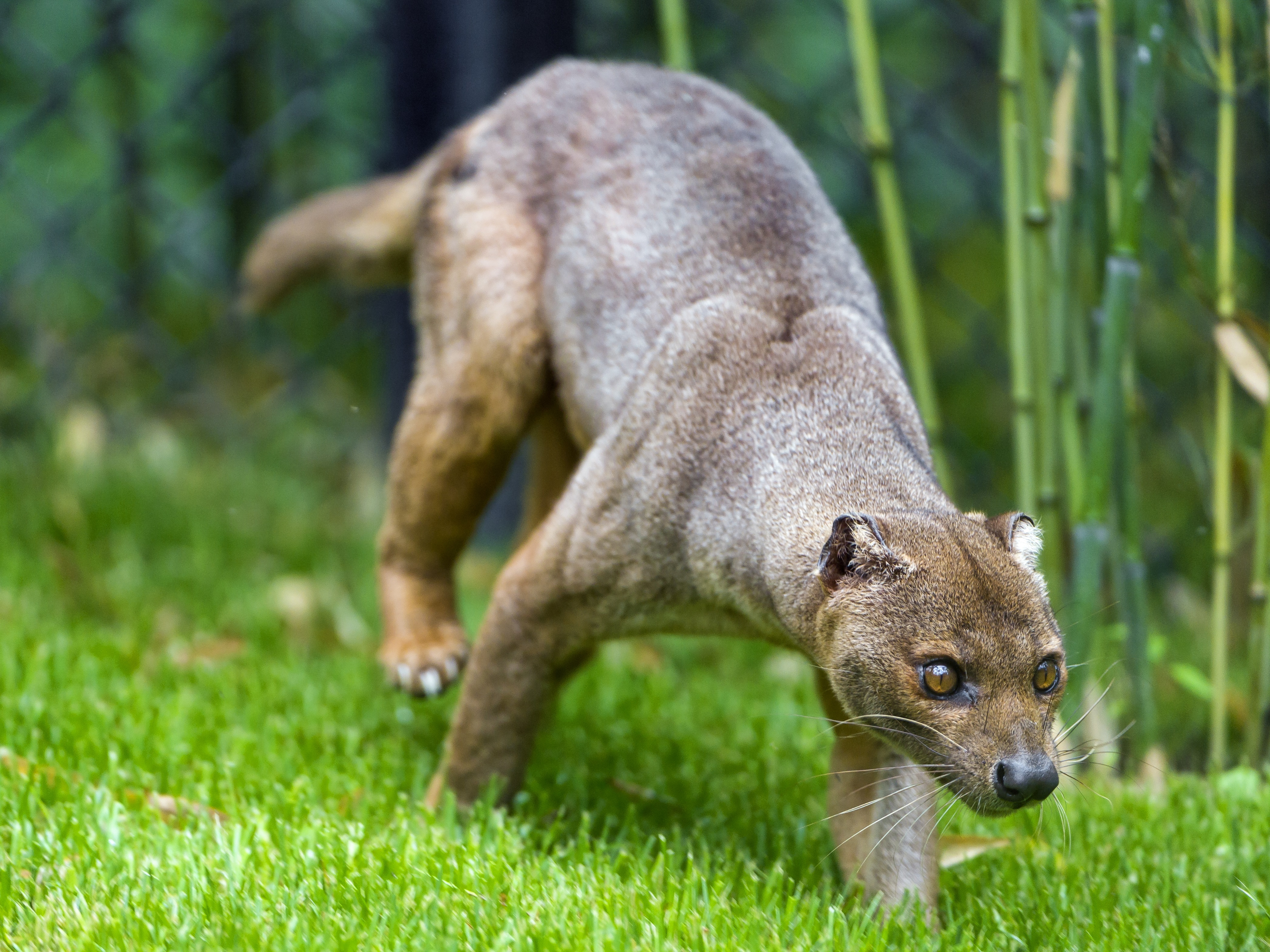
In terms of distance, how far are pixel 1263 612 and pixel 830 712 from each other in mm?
1231

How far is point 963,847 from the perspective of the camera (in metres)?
3.09

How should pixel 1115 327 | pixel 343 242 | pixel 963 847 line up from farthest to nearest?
1. pixel 343 242
2. pixel 1115 327
3. pixel 963 847

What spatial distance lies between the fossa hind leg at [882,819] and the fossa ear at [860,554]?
0.36m

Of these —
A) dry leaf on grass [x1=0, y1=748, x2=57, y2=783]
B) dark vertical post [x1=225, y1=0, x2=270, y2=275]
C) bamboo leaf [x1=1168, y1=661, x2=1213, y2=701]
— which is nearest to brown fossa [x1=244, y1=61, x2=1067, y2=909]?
dry leaf on grass [x1=0, y1=748, x2=57, y2=783]

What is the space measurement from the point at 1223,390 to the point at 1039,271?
1.68 feet

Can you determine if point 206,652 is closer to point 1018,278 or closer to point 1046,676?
point 1018,278

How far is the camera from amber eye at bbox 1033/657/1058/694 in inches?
95.0

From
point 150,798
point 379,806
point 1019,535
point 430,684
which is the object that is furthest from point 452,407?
point 1019,535

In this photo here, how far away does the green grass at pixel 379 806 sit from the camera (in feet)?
8.09

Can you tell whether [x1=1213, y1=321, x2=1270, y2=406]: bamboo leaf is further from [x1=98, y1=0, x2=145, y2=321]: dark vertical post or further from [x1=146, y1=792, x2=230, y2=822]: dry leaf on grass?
[x1=98, y1=0, x2=145, y2=321]: dark vertical post

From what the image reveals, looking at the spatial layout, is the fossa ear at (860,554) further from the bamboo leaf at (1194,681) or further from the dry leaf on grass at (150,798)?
the bamboo leaf at (1194,681)

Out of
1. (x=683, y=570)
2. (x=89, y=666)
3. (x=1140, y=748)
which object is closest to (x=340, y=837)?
(x=683, y=570)

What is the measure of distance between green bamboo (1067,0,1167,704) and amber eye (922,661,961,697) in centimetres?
90

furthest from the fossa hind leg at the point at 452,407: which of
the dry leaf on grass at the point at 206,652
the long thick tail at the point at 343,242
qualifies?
the dry leaf on grass at the point at 206,652
